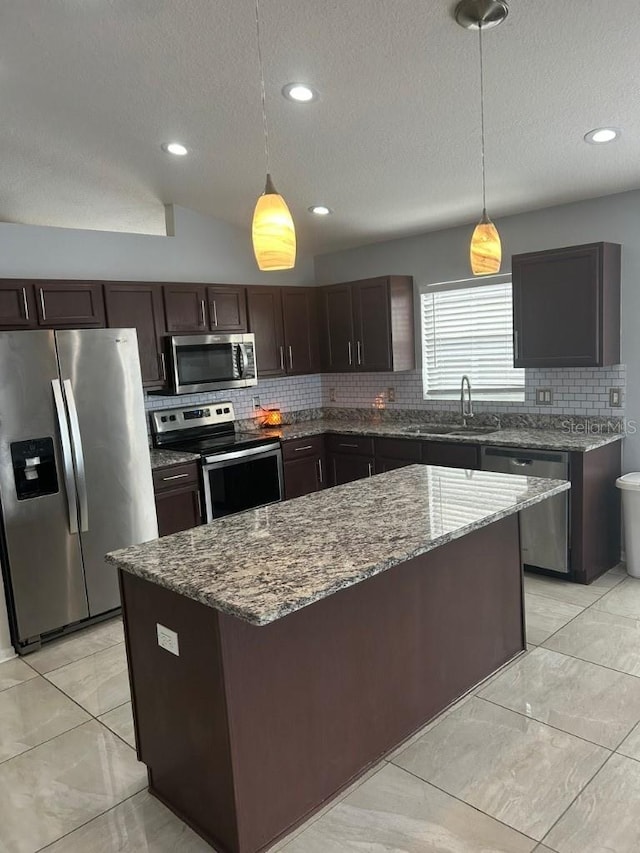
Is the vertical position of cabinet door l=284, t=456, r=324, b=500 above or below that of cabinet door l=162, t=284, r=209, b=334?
below

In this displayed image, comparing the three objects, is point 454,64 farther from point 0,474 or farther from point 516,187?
point 0,474

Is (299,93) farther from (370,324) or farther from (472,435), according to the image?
(472,435)

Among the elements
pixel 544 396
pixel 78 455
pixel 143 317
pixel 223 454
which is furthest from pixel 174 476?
pixel 544 396

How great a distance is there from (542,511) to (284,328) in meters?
2.66

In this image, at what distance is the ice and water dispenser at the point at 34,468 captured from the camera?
3.45m

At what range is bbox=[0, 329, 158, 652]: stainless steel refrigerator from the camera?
345cm

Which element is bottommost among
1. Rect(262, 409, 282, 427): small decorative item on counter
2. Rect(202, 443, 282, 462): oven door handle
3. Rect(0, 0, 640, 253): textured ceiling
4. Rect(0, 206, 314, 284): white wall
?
Rect(202, 443, 282, 462): oven door handle

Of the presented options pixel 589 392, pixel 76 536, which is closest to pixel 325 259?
pixel 589 392

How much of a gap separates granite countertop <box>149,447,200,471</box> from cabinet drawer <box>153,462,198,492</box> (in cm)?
3

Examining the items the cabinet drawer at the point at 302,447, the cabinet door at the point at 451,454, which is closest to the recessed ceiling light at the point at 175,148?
the cabinet drawer at the point at 302,447

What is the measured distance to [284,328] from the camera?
5.51 metres

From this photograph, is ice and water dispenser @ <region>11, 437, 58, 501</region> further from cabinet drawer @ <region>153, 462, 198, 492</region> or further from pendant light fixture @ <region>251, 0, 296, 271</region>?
pendant light fixture @ <region>251, 0, 296, 271</region>

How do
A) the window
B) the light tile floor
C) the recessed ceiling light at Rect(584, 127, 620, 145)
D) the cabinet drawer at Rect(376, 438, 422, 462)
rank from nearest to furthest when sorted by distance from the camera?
1. the light tile floor
2. the recessed ceiling light at Rect(584, 127, 620, 145)
3. the cabinet drawer at Rect(376, 438, 422, 462)
4. the window

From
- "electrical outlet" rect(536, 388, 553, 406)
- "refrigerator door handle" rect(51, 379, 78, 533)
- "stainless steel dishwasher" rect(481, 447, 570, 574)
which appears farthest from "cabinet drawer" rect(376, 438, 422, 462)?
"refrigerator door handle" rect(51, 379, 78, 533)
